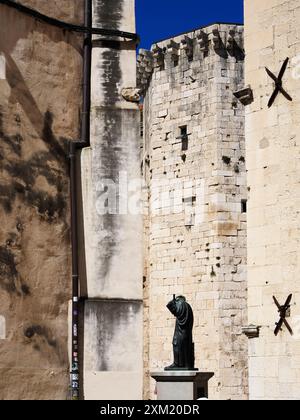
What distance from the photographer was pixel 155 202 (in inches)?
941

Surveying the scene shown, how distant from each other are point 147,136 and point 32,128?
17599 millimetres

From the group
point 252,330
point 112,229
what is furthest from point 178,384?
point 112,229

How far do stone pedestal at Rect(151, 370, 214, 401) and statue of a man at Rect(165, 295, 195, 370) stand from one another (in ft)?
1.53

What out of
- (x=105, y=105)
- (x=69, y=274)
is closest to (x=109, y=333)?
(x=69, y=274)

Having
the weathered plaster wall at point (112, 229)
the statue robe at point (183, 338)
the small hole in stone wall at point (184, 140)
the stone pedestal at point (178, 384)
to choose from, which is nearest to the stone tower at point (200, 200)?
the small hole in stone wall at point (184, 140)

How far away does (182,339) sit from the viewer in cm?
1745

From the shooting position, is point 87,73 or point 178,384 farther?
point 178,384

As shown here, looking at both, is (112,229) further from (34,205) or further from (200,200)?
(200,200)

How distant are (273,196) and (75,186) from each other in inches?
336

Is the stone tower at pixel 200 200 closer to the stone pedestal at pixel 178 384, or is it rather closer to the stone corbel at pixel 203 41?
the stone corbel at pixel 203 41

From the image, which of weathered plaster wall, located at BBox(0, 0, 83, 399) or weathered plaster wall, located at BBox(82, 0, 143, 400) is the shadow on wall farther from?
weathered plaster wall, located at BBox(82, 0, 143, 400)

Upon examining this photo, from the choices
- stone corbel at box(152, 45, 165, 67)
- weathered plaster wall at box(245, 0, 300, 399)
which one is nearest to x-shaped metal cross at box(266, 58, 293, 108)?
weathered plaster wall at box(245, 0, 300, 399)

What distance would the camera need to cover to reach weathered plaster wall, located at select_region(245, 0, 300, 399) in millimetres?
15391
